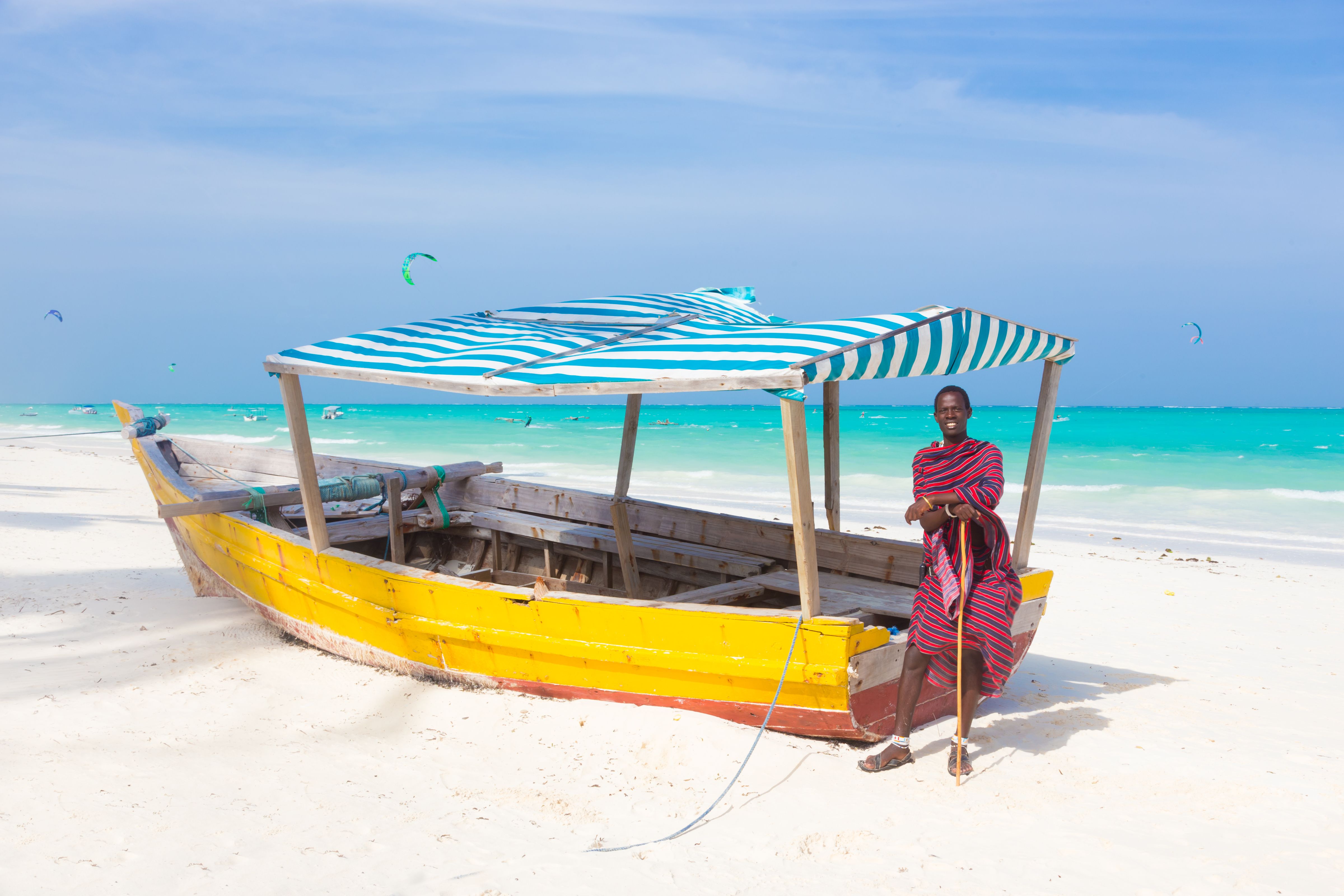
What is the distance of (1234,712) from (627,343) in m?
4.05

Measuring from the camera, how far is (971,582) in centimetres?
363

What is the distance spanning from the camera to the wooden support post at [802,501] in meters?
3.35

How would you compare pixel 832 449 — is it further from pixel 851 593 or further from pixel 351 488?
pixel 351 488

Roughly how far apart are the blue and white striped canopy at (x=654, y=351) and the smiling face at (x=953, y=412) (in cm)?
20

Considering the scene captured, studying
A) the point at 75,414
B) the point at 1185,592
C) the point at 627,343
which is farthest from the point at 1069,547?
the point at 75,414

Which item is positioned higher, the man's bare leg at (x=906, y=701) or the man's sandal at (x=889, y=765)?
the man's bare leg at (x=906, y=701)

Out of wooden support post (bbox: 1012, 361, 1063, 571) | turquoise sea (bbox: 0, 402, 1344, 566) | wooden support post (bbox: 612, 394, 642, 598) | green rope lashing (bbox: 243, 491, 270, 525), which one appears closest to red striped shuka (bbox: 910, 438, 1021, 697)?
wooden support post (bbox: 1012, 361, 1063, 571)

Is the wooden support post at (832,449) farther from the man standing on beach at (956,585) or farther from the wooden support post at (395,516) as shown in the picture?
the wooden support post at (395,516)

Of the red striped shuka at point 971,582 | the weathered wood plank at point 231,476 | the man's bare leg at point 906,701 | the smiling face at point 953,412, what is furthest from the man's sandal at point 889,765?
the weathered wood plank at point 231,476

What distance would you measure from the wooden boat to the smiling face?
0.22 meters

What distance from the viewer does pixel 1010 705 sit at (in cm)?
480

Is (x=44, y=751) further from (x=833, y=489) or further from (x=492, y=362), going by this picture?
(x=833, y=489)

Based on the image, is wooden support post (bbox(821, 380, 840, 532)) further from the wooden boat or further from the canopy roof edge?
the canopy roof edge

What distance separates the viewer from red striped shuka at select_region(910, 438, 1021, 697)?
3.56 meters
